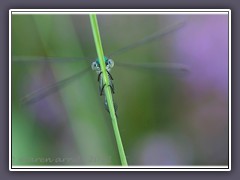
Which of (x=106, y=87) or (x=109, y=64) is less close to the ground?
(x=109, y=64)

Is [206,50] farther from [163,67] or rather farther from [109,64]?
[109,64]

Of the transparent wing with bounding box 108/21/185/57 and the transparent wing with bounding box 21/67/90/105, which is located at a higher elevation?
the transparent wing with bounding box 108/21/185/57

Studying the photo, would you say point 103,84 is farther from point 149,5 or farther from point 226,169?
point 226,169

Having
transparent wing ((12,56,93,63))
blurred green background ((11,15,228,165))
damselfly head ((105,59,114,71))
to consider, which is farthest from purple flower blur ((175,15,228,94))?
transparent wing ((12,56,93,63))

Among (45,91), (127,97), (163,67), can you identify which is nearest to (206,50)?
(163,67)

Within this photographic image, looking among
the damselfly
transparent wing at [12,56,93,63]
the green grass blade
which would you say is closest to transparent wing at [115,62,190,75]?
the damselfly

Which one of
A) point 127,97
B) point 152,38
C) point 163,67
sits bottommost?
point 127,97

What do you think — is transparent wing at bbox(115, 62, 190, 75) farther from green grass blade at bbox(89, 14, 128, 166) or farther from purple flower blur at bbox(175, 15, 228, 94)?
green grass blade at bbox(89, 14, 128, 166)

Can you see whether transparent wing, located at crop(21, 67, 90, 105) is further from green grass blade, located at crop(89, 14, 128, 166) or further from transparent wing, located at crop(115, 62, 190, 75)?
transparent wing, located at crop(115, 62, 190, 75)
